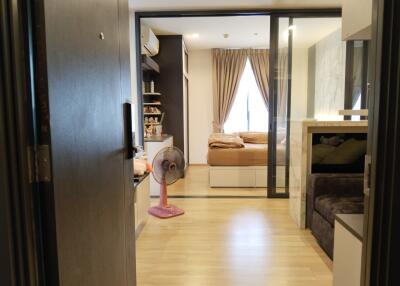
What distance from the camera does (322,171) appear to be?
132 inches

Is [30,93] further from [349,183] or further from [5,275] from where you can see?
[349,183]

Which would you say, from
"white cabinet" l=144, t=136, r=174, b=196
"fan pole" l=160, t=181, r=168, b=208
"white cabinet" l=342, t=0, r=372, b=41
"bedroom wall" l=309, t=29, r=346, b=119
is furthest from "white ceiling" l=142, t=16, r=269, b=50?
"white cabinet" l=342, t=0, r=372, b=41

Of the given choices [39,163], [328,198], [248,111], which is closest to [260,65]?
[248,111]

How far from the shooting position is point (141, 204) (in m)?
3.32

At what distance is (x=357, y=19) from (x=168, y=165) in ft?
8.86

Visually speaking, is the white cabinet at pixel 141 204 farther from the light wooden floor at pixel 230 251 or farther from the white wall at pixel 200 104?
the white wall at pixel 200 104

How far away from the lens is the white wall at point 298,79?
14.0ft

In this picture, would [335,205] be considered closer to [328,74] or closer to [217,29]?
[328,74]

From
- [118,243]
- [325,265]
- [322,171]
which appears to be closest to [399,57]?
[118,243]

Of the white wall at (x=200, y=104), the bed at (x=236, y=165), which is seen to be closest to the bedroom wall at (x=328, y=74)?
the bed at (x=236, y=165)

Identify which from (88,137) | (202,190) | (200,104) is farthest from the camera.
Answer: (200,104)

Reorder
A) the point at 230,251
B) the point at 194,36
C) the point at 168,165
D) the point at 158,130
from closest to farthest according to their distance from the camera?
the point at 230,251, the point at 168,165, the point at 158,130, the point at 194,36

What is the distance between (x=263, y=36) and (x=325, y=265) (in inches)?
186

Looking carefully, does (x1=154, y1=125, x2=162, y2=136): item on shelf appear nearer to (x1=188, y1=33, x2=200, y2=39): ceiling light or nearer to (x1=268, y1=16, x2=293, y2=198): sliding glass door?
(x1=188, y1=33, x2=200, y2=39): ceiling light
